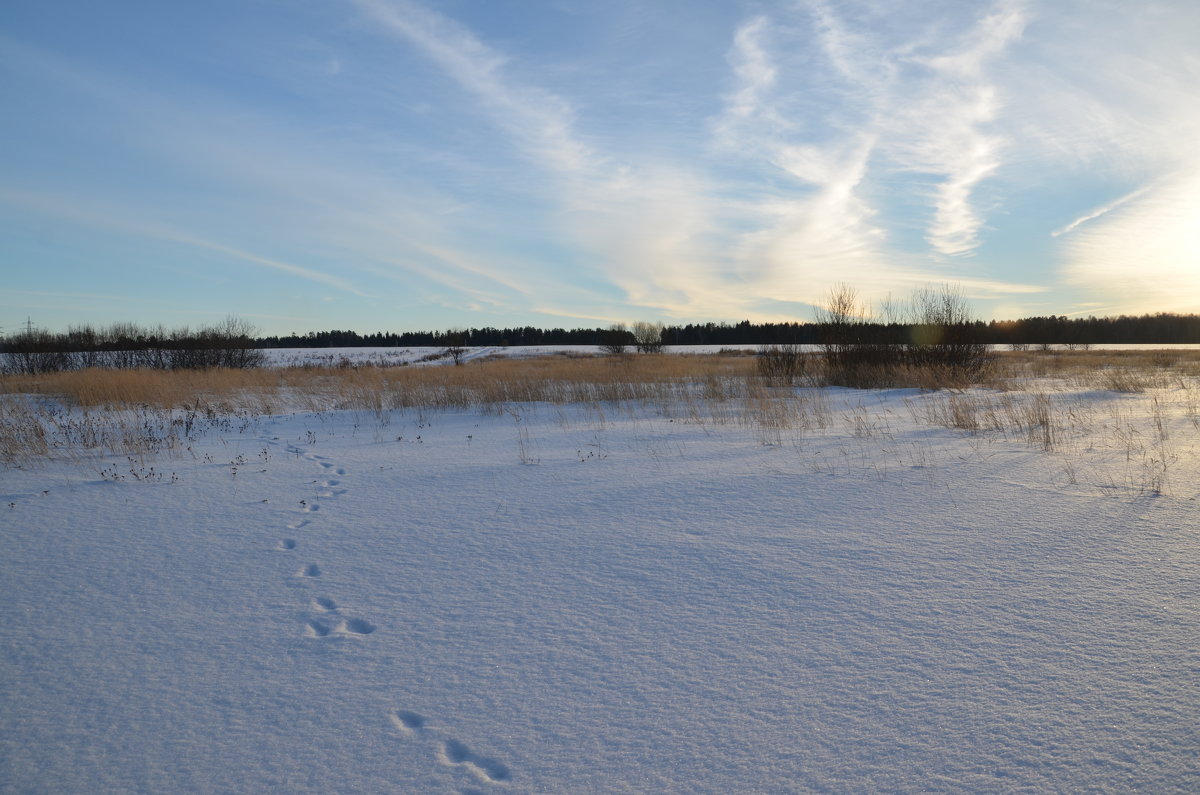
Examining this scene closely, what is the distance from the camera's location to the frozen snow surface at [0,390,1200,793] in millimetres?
1829

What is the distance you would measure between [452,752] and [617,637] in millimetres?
846

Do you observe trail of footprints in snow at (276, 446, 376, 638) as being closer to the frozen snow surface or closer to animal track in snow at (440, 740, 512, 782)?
the frozen snow surface

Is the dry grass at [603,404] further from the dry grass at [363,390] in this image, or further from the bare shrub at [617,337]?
the bare shrub at [617,337]

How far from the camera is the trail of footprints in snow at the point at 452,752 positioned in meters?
1.80

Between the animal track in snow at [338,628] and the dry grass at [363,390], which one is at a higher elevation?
the dry grass at [363,390]

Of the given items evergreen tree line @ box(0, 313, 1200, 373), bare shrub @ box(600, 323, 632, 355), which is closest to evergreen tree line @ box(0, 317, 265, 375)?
evergreen tree line @ box(0, 313, 1200, 373)

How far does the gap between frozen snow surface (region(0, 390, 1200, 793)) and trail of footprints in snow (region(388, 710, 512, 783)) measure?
0.01 meters

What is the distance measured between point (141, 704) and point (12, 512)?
3.69 metres

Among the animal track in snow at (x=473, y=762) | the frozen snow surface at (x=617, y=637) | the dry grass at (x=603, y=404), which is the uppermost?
the dry grass at (x=603, y=404)

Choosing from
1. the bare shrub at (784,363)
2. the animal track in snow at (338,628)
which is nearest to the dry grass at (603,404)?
the bare shrub at (784,363)

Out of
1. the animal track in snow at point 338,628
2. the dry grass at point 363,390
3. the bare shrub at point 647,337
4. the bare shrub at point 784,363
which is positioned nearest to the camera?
the animal track in snow at point 338,628

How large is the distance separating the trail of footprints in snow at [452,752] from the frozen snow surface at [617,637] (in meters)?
0.01

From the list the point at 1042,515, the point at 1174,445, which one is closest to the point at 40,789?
the point at 1042,515

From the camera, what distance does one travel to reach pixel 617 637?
2.55 meters
